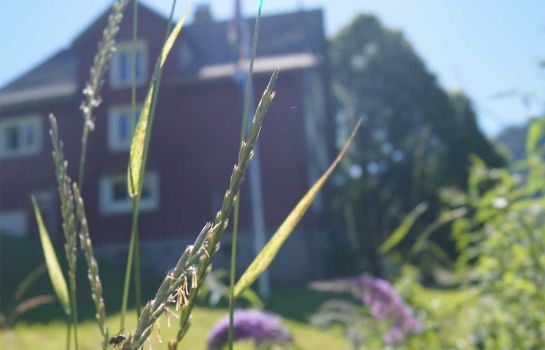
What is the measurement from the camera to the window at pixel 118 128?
49.4 ft

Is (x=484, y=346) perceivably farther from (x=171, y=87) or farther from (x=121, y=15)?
(x=171, y=87)

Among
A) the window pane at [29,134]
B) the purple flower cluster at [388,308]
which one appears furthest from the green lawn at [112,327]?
the window pane at [29,134]

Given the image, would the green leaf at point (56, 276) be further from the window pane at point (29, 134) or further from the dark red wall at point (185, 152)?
the window pane at point (29, 134)

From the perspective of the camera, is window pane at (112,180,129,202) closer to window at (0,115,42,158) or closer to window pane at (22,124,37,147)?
window at (0,115,42,158)

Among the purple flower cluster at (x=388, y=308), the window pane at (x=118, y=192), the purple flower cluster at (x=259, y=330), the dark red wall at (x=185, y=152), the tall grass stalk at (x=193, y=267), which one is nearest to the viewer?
the tall grass stalk at (x=193, y=267)

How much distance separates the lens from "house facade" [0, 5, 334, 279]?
45.8 feet

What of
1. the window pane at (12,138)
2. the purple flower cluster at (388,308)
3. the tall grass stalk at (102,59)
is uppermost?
the tall grass stalk at (102,59)

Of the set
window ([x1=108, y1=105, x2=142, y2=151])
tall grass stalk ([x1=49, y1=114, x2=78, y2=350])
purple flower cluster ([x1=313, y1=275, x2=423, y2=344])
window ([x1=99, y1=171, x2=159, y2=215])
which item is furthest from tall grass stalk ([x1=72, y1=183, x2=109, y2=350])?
window ([x1=108, y1=105, x2=142, y2=151])

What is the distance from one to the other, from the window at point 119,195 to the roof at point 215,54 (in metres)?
2.27

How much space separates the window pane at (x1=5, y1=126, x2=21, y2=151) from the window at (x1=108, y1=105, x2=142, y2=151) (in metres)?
2.63

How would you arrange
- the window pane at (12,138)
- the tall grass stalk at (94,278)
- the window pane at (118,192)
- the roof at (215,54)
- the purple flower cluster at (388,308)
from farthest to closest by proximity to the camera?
the window pane at (12,138), the window pane at (118,192), the roof at (215,54), the purple flower cluster at (388,308), the tall grass stalk at (94,278)

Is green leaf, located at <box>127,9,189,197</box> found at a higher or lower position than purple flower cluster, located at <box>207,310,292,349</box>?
higher

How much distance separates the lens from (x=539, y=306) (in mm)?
1731

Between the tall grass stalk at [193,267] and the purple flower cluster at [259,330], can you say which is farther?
the purple flower cluster at [259,330]
